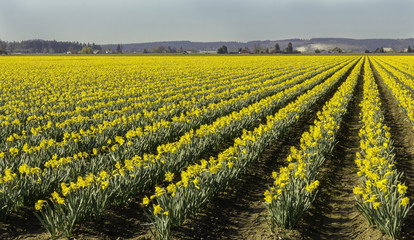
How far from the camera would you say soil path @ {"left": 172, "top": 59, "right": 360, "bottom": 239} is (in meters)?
4.58

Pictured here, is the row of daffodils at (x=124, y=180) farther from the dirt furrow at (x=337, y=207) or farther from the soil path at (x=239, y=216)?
the dirt furrow at (x=337, y=207)

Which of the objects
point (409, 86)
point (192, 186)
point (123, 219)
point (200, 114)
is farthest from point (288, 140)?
point (409, 86)

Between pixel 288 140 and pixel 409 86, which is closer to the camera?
pixel 288 140

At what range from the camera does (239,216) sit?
17.0 feet

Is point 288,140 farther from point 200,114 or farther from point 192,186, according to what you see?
point 192,186

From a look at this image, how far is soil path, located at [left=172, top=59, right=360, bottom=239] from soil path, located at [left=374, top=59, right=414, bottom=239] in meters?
1.70

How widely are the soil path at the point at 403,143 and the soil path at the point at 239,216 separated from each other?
1.70 m

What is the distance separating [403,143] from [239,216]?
6252mm

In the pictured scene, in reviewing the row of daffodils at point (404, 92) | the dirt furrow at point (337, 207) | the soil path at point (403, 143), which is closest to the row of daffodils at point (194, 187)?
the dirt furrow at point (337, 207)

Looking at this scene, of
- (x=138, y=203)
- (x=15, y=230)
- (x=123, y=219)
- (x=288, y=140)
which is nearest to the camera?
(x=15, y=230)

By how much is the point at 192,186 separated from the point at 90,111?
8975 millimetres

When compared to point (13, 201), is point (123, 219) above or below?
below

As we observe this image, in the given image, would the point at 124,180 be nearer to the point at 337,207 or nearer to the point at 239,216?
the point at 239,216

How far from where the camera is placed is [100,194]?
4688mm
